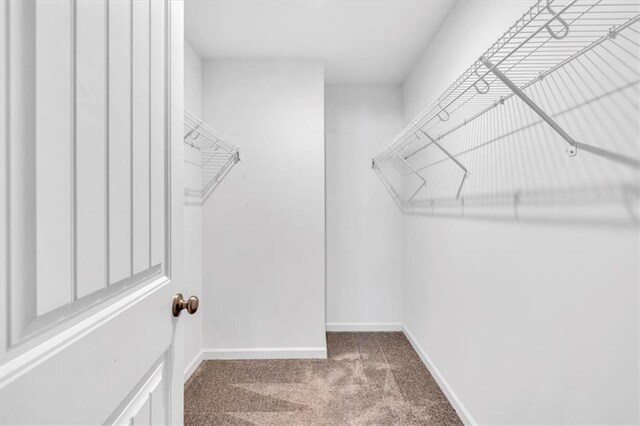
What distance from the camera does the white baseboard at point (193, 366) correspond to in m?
2.42

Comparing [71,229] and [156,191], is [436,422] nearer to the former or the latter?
[156,191]

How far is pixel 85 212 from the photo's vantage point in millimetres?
524

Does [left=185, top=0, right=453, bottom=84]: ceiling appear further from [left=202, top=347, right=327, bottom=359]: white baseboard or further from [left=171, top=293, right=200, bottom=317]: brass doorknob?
[left=202, top=347, right=327, bottom=359]: white baseboard

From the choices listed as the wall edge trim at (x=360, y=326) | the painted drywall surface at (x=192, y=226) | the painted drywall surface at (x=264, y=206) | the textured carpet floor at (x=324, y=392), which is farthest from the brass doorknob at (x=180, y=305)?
the wall edge trim at (x=360, y=326)

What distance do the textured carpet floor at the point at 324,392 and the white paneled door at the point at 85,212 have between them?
54.6 inches

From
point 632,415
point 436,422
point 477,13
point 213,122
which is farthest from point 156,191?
point 213,122

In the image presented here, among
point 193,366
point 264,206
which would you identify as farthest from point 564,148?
point 193,366

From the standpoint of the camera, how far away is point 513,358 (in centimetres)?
145

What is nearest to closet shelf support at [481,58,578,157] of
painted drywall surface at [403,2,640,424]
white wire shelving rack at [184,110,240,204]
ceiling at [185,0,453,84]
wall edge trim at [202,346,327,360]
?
painted drywall surface at [403,2,640,424]

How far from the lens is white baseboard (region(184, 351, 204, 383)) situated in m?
2.42

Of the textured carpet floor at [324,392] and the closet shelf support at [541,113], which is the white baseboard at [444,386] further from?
the closet shelf support at [541,113]

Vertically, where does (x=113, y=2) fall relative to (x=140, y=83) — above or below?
above

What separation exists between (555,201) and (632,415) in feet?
2.05

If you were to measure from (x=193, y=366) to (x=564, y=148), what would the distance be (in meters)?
2.58
